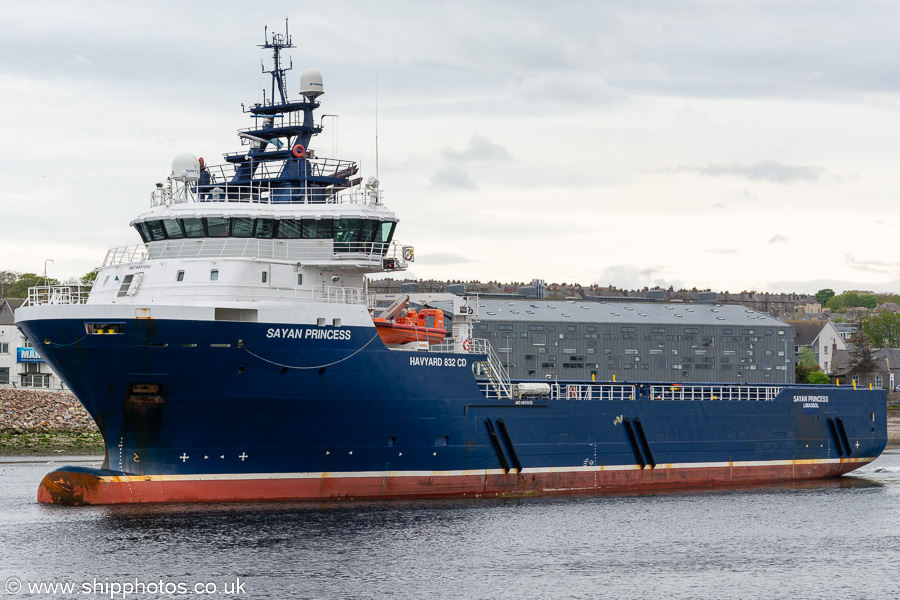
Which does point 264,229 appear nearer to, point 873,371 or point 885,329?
point 873,371

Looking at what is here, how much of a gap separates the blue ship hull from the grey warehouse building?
120ft

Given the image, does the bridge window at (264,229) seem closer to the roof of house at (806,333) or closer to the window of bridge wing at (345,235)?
the window of bridge wing at (345,235)

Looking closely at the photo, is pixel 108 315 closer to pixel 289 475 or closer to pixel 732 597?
pixel 289 475

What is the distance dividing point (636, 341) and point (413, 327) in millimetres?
46630

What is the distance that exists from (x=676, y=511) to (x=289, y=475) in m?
12.2

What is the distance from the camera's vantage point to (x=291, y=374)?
32.3 metres

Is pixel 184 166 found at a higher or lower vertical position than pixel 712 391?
higher

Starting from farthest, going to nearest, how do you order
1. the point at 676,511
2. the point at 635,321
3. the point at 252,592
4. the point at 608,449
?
the point at 635,321 < the point at 608,449 < the point at 676,511 < the point at 252,592

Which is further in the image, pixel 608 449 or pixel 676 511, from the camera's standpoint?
pixel 608 449

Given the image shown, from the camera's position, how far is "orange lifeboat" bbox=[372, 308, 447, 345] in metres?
35.4

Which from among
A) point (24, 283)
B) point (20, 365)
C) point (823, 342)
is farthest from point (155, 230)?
point (823, 342)

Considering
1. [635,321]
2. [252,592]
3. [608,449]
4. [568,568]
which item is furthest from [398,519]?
[635,321]

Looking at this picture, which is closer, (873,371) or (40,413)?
(40,413)

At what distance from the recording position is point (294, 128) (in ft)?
124
